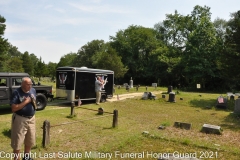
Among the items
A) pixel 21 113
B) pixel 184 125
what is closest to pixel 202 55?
pixel 184 125

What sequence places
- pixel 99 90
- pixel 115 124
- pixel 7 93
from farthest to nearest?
pixel 99 90, pixel 7 93, pixel 115 124

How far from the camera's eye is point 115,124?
8.36 meters

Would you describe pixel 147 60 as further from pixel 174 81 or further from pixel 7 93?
pixel 7 93

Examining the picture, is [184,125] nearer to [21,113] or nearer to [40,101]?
[21,113]

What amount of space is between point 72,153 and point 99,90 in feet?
30.4

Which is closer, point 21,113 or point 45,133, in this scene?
point 21,113

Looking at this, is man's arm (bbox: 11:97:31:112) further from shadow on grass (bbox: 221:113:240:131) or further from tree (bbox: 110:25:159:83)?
tree (bbox: 110:25:159:83)

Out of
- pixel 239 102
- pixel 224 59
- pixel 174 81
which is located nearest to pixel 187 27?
pixel 174 81

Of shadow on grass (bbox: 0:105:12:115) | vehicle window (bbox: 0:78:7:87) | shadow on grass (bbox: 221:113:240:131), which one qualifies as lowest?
shadow on grass (bbox: 221:113:240:131)

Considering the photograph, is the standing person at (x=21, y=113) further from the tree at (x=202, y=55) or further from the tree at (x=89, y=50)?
the tree at (x=89, y=50)

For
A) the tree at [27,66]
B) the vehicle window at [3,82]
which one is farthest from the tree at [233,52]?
the tree at [27,66]

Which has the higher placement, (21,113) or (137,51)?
(137,51)

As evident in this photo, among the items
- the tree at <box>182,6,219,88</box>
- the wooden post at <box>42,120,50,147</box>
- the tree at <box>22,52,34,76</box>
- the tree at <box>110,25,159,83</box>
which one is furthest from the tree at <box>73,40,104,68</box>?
the wooden post at <box>42,120,50,147</box>

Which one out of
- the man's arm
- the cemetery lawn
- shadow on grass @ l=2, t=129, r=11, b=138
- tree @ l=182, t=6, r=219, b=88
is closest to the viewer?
the man's arm
